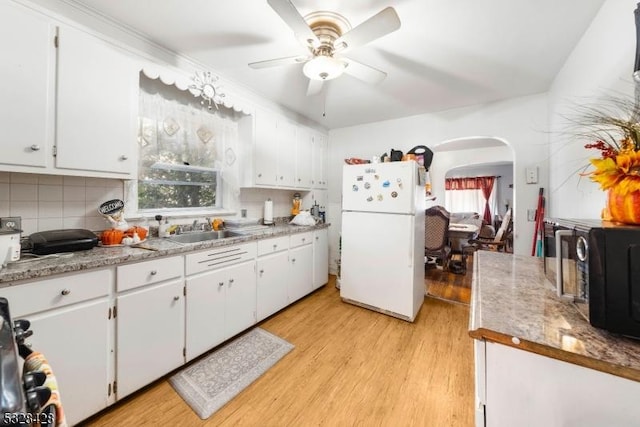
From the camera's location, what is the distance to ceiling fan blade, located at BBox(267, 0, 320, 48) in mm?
1158

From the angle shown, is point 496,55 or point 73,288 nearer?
point 73,288

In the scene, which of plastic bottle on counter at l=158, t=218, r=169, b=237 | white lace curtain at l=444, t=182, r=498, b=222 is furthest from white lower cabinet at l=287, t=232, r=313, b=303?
white lace curtain at l=444, t=182, r=498, b=222

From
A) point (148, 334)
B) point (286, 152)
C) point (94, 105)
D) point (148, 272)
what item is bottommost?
point (148, 334)

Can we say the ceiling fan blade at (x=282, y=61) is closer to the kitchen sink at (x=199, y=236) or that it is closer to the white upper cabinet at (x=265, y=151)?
the white upper cabinet at (x=265, y=151)

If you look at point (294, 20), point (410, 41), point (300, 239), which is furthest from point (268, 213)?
point (410, 41)

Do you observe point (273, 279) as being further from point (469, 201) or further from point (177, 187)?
point (469, 201)

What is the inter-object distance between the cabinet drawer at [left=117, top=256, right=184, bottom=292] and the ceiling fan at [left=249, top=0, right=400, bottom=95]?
4.78ft

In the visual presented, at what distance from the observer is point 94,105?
1495 millimetres

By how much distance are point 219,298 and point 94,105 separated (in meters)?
1.52

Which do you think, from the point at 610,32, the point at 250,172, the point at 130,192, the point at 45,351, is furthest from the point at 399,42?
the point at 45,351

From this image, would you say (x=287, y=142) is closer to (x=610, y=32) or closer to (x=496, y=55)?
(x=496, y=55)

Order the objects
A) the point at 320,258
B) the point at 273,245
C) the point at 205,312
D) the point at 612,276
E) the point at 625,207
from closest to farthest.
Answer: the point at 612,276
the point at 625,207
the point at 205,312
the point at 273,245
the point at 320,258

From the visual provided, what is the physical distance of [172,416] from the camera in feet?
4.53

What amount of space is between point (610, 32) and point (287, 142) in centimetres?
262
